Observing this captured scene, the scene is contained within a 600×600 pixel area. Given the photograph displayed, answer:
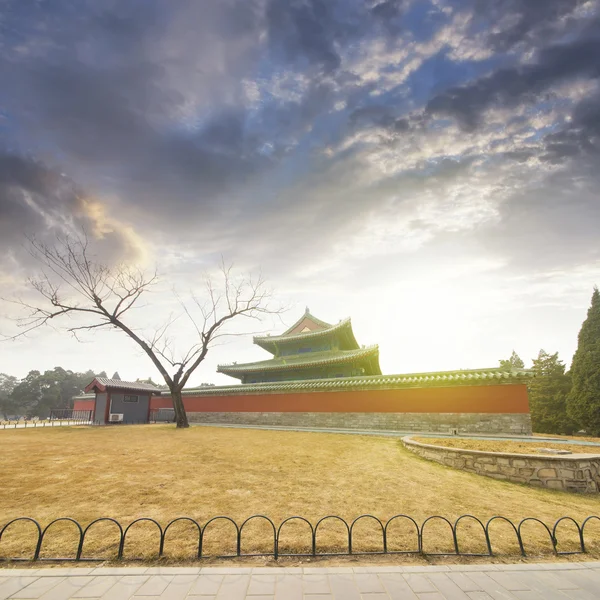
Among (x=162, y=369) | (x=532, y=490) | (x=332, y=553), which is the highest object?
(x=162, y=369)

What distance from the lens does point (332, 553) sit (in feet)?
13.2

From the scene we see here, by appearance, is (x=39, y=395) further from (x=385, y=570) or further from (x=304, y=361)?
(x=385, y=570)

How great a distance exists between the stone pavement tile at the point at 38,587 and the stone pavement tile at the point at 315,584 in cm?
261

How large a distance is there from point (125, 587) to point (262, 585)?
142 centimetres

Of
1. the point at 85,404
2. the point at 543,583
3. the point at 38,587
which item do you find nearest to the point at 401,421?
the point at 543,583

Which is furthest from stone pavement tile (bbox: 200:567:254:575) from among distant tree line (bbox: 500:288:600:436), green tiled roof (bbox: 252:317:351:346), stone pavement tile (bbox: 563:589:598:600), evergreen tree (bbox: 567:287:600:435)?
evergreen tree (bbox: 567:287:600:435)

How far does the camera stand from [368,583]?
3.41 m

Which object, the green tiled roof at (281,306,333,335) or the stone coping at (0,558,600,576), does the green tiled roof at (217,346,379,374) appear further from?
the stone coping at (0,558,600,576)

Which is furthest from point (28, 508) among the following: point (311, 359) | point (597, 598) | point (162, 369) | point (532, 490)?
point (311, 359)

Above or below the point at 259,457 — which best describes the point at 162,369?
above

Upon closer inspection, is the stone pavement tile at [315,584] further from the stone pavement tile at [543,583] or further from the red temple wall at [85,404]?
the red temple wall at [85,404]

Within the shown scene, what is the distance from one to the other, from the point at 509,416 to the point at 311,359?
13.6 metres

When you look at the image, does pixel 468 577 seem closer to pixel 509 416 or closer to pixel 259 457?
pixel 259 457

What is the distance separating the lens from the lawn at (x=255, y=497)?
4371 mm
